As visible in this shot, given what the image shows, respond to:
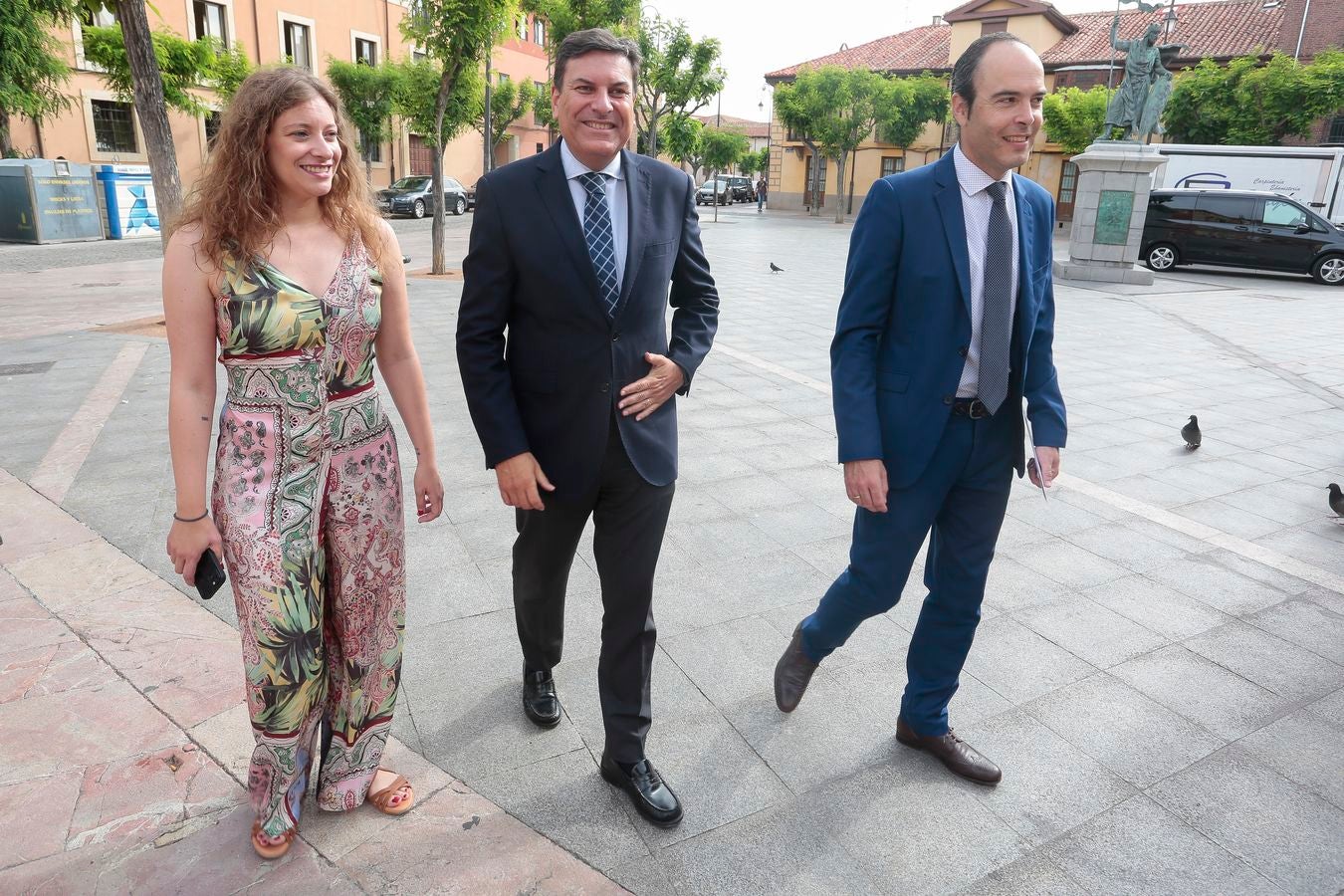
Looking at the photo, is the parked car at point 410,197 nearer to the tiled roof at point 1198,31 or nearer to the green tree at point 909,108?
the green tree at point 909,108

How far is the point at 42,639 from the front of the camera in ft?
10.6

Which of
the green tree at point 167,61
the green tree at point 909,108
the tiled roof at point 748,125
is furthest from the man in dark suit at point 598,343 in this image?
the tiled roof at point 748,125

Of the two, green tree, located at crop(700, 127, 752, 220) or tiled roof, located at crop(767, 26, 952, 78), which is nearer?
tiled roof, located at crop(767, 26, 952, 78)

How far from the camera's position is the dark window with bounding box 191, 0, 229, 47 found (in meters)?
27.8

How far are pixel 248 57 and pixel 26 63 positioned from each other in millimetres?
10347

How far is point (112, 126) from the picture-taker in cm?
2612

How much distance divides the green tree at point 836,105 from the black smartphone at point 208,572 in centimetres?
3773

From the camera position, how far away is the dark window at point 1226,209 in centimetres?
1727

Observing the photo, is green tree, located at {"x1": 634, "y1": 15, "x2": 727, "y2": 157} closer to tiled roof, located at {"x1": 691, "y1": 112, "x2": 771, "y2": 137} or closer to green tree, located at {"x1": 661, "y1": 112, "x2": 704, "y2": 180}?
green tree, located at {"x1": 661, "y1": 112, "x2": 704, "y2": 180}

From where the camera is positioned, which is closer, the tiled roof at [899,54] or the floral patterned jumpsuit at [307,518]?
the floral patterned jumpsuit at [307,518]

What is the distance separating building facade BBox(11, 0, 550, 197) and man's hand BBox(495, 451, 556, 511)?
56.7ft

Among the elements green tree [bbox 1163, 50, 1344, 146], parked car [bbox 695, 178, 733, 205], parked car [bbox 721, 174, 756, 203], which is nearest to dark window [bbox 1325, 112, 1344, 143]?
green tree [bbox 1163, 50, 1344, 146]

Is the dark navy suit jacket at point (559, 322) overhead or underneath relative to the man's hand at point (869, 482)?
overhead

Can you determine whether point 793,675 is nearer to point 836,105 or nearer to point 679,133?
point 836,105
